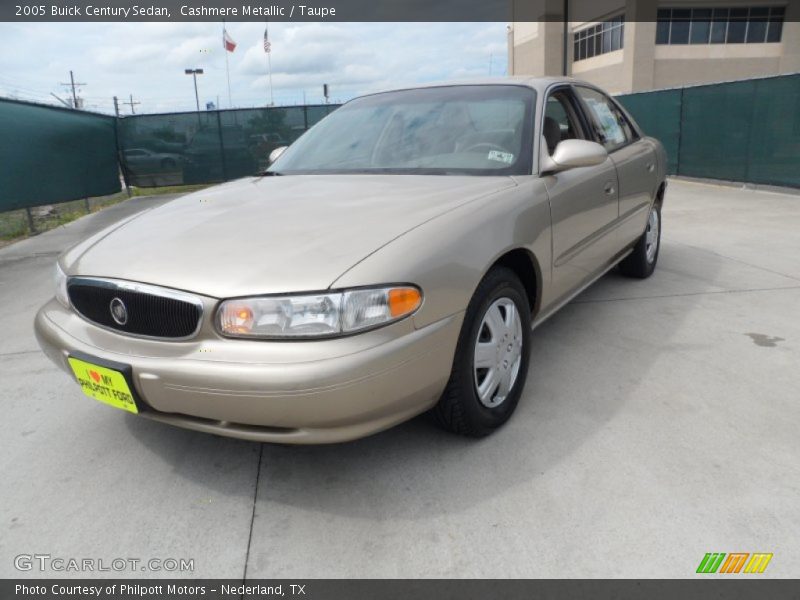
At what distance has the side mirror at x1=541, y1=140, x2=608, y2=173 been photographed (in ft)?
9.53

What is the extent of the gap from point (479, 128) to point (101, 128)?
11.5 m

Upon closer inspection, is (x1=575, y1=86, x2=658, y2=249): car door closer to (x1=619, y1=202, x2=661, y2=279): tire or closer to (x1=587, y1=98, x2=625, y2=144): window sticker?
(x1=587, y1=98, x2=625, y2=144): window sticker

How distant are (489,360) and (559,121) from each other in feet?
5.47

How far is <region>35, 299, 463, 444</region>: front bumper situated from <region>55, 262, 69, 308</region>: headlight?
479mm

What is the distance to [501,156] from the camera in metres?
3.04

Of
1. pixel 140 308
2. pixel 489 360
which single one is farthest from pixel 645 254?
pixel 140 308

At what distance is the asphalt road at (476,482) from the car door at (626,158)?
38.1 inches

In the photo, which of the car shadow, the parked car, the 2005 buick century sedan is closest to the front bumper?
the 2005 buick century sedan

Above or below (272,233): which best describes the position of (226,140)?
above

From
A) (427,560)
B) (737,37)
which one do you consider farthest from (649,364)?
(737,37)

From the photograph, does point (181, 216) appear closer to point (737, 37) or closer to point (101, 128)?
point (101, 128)
